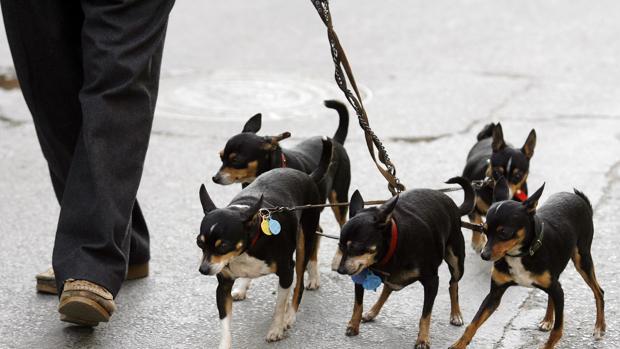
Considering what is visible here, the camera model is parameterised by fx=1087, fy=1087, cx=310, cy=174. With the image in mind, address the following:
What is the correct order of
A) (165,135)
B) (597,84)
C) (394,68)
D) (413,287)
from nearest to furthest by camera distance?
(413,287)
(165,135)
(597,84)
(394,68)

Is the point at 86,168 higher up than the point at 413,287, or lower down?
higher up

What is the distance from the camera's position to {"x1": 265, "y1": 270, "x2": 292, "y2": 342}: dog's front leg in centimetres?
429

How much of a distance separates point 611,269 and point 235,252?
199 cm

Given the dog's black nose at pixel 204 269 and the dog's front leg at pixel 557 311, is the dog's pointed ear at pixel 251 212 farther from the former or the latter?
the dog's front leg at pixel 557 311

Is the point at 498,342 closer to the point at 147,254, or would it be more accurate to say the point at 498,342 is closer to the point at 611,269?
the point at 611,269

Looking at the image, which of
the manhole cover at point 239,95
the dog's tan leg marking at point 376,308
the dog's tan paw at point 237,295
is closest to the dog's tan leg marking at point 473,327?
the dog's tan leg marking at point 376,308

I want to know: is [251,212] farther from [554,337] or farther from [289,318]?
[554,337]

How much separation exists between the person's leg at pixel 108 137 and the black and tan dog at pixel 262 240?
0.43 metres

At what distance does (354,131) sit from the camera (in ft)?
24.5

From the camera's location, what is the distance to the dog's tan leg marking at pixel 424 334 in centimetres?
421

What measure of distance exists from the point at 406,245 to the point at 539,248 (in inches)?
19.1

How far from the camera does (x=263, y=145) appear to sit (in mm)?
5098

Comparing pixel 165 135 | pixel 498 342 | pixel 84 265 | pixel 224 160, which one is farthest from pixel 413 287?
pixel 165 135

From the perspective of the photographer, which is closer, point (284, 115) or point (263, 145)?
point (263, 145)
